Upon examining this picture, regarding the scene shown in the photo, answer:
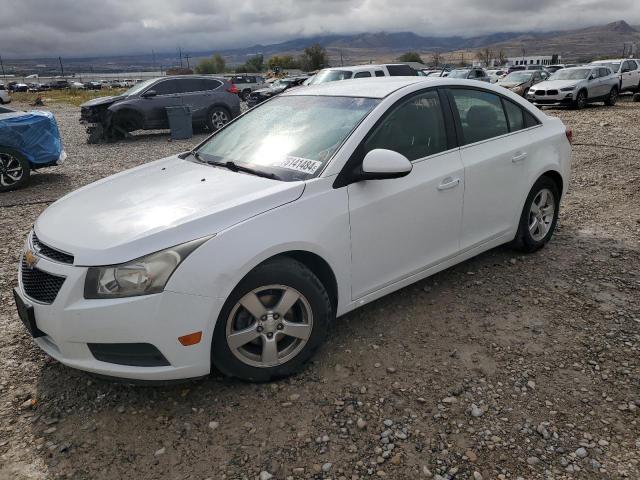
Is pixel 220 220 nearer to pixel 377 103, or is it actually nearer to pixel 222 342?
pixel 222 342

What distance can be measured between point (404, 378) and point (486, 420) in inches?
20.6

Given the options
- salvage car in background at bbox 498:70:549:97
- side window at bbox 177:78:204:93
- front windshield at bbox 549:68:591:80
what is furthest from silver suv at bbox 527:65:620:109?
side window at bbox 177:78:204:93

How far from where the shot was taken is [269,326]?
2822 mm

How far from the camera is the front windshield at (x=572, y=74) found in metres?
18.4

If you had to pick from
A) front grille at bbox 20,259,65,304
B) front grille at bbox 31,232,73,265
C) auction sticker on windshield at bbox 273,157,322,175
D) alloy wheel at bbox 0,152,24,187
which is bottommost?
alloy wheel at bbox 0,152,24,187

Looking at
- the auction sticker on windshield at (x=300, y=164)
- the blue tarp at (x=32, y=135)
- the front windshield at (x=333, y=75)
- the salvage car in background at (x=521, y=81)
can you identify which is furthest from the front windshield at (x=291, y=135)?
the salvage car in background at (x=521, y=81)

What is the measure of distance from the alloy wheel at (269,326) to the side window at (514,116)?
250cm

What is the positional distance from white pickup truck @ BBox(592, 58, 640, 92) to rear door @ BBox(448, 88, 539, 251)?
1927cm

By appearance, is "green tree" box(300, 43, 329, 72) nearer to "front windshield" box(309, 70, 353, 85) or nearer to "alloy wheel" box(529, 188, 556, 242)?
"front windshield" box(309, 70, 353, 85)

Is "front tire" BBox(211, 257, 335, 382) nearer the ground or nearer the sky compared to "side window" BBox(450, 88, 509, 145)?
nearer the ground

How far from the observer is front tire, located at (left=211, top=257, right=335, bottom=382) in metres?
2.70

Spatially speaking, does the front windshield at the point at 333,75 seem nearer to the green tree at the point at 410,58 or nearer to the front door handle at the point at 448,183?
the front door handle at the point at 448,183

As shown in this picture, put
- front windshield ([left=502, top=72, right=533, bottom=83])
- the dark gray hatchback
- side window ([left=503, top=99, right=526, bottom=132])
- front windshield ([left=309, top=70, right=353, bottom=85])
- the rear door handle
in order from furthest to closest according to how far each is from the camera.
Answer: front windshield ([left=502, top=72, right=533, bottom=83]) < front windshield ([left=309, top=70, right=353, bottom=85]) < the dark gray hatchback < side window ([left=503, top=99, right=526, bottom=132]) < the rear door handle

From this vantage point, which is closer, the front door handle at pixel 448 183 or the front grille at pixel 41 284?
the front grille at pixel 41 284
